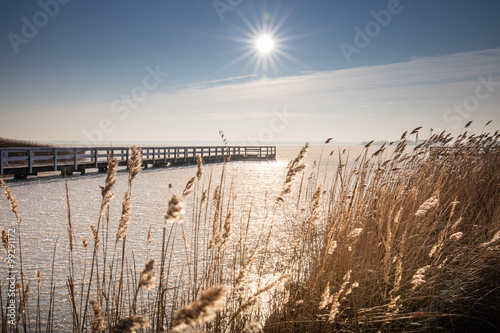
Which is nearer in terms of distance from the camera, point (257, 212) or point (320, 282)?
point (320, 282)

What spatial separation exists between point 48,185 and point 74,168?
5.49 metres

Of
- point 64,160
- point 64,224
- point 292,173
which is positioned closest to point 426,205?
point 292,173

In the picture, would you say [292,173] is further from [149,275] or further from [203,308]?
[203,308]

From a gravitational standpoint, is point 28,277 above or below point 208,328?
below

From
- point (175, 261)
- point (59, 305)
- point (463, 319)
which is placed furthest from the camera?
point (175, 261)

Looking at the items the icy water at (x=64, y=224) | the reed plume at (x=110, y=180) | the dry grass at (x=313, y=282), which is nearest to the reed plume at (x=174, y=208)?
the dry grass at (x=313, y=282)

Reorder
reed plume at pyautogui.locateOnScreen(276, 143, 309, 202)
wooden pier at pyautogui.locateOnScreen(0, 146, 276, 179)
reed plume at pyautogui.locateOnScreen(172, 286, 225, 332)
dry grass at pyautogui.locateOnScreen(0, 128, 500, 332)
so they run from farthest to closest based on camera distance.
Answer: wooden pier at pyautogui.locateOnScreen(0, 146, 276, 179) < reed plume at pyautogui.locateOnScreen(276, 143, 309, 202) < dry grass at pyautogui.locateOnScreen(0, 128, 500, 332) < reed plume at pyautogui.locateOnScreen(172, 286, 225, 332)

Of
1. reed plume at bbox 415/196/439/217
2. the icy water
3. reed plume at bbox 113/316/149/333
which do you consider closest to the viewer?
reed plume at bbox 113/316/149/333

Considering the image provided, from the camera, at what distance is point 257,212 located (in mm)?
8383

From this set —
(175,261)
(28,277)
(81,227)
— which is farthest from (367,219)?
(81,227)

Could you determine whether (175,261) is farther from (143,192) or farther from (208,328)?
(143,192)

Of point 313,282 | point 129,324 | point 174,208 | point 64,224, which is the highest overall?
point 174,208

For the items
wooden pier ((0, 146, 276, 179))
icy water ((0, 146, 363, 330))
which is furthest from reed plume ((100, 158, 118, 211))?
wooden pier ((0, 146, 276, 179))

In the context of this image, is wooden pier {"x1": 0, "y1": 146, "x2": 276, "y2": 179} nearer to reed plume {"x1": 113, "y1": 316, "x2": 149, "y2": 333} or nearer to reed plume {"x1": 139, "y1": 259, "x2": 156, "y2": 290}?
reed plume {"x1": 139, "y1": 259, "x2": 156, "y2": 290}
